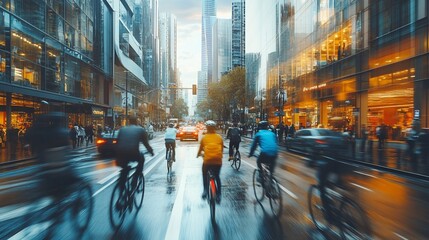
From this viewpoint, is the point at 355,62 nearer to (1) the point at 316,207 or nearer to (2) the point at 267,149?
(2) the point at 267,149

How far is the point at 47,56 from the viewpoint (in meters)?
34.6

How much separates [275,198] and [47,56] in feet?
106

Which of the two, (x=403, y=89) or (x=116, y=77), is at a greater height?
(x=116, y=77)

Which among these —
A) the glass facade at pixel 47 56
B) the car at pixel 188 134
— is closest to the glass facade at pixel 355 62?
the car at pixel 188 134

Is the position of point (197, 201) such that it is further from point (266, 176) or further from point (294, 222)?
point (294, 222)

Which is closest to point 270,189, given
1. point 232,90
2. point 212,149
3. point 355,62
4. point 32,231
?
point 212,149

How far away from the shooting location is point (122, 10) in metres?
66.6

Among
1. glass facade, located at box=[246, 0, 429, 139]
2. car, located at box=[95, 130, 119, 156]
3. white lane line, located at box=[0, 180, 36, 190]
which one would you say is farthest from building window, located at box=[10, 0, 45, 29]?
glass facade, located at box=[246, 0, 429, 139]

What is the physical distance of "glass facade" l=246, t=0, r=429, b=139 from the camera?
25.2 meters

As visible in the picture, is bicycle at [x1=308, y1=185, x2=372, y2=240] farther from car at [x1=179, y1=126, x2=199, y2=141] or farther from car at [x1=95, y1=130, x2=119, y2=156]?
car at [x1=179, y1=126, x2=199, y2=141]

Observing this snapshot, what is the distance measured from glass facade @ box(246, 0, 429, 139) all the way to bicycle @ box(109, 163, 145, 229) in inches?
821

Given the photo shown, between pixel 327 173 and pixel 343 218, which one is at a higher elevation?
pixel 327 173

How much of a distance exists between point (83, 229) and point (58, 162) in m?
1.17

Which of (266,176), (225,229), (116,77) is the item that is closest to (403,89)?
(266,176)
